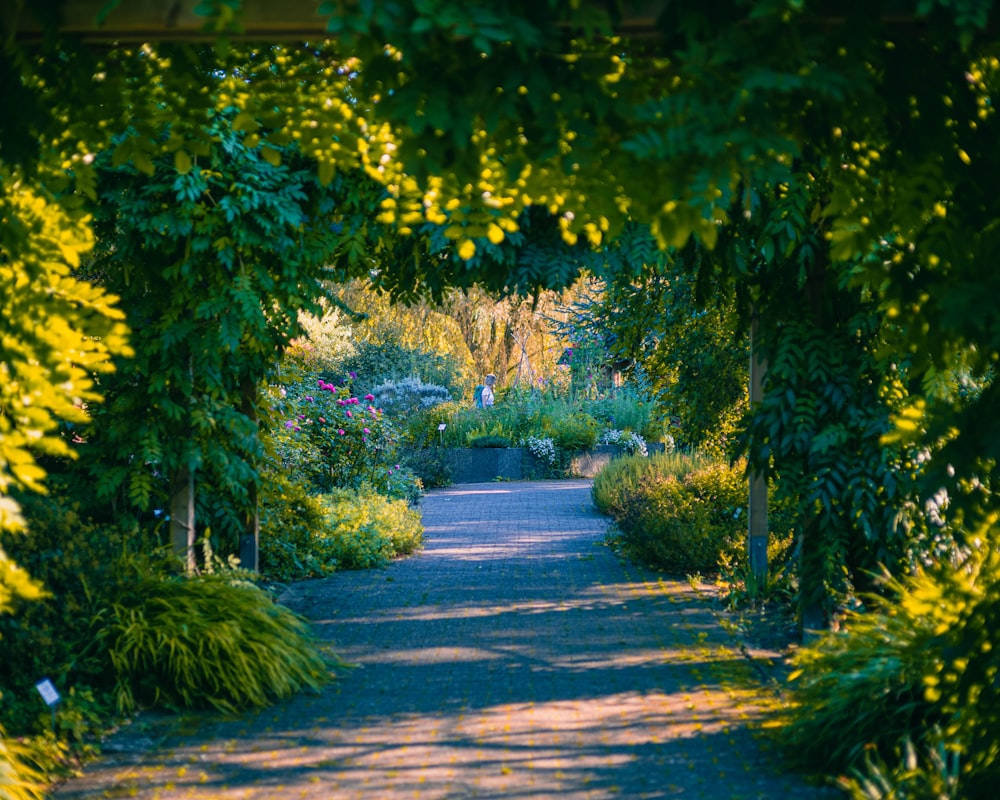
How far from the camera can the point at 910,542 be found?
6.87 metres

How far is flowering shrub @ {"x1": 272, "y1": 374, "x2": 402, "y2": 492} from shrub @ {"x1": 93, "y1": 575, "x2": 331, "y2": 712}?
6.05 meters

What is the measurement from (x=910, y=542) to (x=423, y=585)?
4440 mm

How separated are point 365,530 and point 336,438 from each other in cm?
254

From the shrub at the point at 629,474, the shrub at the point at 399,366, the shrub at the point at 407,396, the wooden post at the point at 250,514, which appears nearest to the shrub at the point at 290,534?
the wooden post at the point at 250,514

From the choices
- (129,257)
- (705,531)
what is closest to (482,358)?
(705,531)

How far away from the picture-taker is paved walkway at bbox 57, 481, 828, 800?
15.4 ft

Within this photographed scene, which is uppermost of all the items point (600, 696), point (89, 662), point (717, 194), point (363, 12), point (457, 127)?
point (363, 12)

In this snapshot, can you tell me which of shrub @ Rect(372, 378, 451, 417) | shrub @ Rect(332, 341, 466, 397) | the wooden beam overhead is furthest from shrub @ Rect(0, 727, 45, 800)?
shrub @ Rect(332, 341, 466, 397)

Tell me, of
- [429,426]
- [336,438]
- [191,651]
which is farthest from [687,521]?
[429,426]

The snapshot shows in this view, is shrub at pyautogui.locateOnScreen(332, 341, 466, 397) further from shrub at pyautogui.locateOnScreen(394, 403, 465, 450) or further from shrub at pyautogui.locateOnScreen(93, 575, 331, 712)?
shrub at pyautogui.locateOnScreen(93, 575, 331, 712)

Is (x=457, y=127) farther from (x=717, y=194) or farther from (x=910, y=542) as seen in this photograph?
(x=910, y=542)

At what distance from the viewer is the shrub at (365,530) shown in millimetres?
10586

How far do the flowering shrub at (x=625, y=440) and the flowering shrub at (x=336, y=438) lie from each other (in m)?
8.26

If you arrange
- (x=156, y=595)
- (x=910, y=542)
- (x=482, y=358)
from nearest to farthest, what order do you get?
(x=156, y=595) → (x=910, y=542) → (x=482, y=358)
